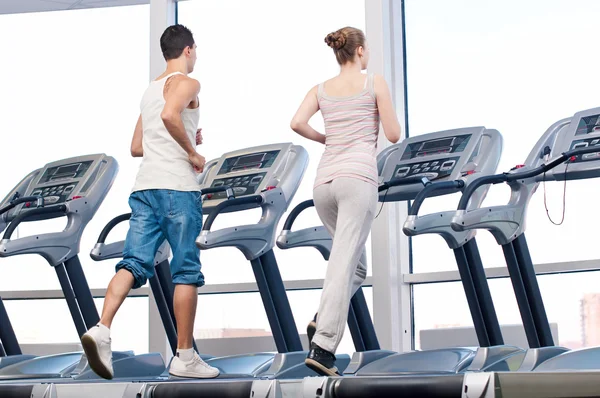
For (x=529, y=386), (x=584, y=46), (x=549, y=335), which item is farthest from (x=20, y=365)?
(x=584, y=46)

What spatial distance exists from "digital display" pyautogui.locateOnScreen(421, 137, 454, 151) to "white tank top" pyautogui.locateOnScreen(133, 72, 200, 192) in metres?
1.30

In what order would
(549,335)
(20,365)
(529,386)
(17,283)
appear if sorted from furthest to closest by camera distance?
1. (17,283)
2. (20,365)
3. (549,335)
4. (529,386)

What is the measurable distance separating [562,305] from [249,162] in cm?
206

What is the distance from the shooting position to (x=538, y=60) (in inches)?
227

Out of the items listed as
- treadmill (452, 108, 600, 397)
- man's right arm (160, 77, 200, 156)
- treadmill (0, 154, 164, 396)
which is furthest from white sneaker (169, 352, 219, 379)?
treadmill (0, 154, 164, 396)

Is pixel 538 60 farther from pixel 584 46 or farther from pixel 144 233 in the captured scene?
pixel 144 233

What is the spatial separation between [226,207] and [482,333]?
1.51 m

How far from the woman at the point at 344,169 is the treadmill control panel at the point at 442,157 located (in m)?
0.79

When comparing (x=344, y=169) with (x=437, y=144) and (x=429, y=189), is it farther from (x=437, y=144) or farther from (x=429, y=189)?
(x=437, y=144)

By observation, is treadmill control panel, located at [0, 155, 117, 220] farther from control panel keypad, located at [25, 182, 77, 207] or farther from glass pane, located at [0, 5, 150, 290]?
glass pane, located at [0, 5, 150, 290]

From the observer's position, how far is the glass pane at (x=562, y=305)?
5391 mm

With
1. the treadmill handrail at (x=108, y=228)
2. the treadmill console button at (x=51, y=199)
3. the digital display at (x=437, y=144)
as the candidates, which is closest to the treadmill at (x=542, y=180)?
the digital display at (x=437, y=144)

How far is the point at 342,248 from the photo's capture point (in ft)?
12.2

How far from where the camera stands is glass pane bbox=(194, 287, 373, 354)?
6.43 meters
